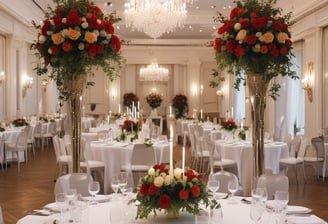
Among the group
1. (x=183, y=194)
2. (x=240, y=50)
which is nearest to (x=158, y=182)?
(x=183, y=194)

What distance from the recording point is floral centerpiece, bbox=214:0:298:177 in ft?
14.2

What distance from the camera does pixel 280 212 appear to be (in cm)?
268

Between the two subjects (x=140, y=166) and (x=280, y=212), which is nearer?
(x=280, y=212)

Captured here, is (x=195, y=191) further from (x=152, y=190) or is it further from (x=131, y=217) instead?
(x=131, y=217)

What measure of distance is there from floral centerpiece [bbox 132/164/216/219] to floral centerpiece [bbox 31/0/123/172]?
210 cm

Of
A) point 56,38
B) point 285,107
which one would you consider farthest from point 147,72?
point 56,38

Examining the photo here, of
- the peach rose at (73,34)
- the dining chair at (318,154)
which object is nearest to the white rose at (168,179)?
the peach rose at (73,34)

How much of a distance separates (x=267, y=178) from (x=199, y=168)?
6393mm

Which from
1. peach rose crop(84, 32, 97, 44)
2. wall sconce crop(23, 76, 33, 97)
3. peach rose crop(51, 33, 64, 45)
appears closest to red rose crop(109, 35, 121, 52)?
peach rose crop(84, 32, 97, 44)

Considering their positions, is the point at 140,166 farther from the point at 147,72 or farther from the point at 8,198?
the point at 147,72

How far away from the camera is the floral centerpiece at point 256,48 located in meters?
4.32

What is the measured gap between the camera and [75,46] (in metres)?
4.64

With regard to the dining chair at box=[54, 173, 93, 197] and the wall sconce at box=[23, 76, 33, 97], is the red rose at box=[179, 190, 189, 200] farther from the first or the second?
the wall sconce at box=[23, 76, 33, 97]

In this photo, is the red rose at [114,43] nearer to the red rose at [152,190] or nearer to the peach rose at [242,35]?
the peach rose at [242,35]
